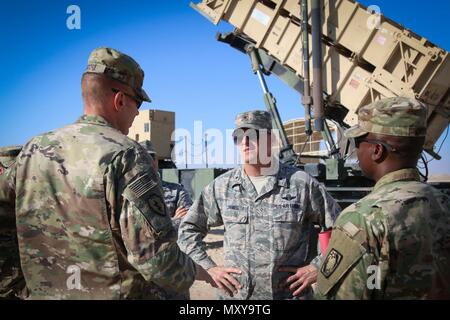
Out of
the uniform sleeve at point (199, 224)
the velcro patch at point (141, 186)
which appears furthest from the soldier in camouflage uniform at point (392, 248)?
the uniform sleeve at point (199, 224)

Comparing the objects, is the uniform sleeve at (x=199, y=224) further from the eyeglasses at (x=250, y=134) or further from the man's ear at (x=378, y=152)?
the man's ear at (x=378, y=152)

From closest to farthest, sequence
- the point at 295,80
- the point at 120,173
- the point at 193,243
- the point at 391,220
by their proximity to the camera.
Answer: the point at 391,220
the point at 120,173
the point at 193,243
the point at 295,80

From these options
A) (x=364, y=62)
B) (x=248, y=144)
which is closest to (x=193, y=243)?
(x=248, y=144)

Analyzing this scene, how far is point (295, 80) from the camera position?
712 cm

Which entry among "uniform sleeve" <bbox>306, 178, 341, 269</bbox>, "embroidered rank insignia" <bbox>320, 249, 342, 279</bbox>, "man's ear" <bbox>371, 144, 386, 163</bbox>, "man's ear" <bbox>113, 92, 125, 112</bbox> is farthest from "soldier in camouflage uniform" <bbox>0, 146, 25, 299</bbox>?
"uniform sleeve" <bbox>306, 178, 341, 269</bbox>

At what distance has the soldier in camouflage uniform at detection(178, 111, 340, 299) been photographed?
2154 mm

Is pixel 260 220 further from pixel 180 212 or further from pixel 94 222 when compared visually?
pixel 180 212

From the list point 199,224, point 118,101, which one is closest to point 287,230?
point 199,224

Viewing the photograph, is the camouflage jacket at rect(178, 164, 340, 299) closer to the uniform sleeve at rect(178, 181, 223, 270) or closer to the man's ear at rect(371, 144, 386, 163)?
the uniform sleeve at rect(178, 181, 223, 270)

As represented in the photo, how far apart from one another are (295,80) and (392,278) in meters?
6.22

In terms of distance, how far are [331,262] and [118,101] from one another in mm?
1054

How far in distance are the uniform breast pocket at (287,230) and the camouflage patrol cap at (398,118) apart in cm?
90
